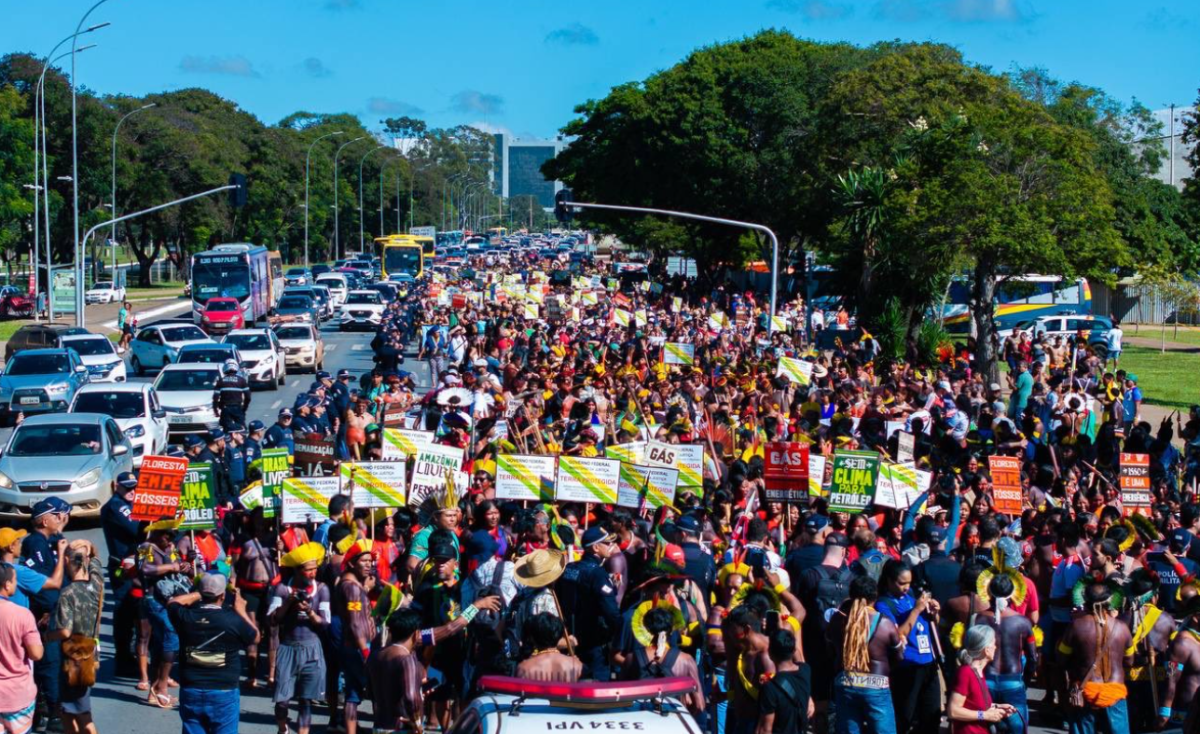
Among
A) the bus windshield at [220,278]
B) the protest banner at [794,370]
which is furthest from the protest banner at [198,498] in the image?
the bus windshield at [220,278]

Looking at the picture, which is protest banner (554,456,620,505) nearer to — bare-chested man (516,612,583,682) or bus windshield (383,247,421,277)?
bare-chested man (516,612,583,682)

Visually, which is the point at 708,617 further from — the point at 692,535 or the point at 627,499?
the point at 627,499

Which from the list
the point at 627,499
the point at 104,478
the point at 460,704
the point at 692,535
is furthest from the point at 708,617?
the point at 104,478

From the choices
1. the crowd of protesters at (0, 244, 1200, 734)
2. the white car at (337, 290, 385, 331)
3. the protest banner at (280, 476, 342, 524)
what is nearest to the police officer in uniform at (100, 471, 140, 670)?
the crowd of protesters at (0, 244, 1200, 734)

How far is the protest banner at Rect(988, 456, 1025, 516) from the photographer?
534 inches

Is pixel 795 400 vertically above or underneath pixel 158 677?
above

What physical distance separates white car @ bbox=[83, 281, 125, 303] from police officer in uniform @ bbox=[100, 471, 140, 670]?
60802 millimetres

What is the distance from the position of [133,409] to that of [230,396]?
4.85ft

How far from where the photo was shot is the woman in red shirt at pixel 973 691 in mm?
8508

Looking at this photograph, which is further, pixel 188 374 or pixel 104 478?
pixel 188 374

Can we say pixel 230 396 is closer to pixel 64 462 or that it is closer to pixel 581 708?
pixel 64 462

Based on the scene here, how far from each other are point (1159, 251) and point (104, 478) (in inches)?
2006

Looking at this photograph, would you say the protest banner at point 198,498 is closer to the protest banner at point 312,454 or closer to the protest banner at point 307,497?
the protest banner at point 307,497

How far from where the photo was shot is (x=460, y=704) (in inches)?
389
